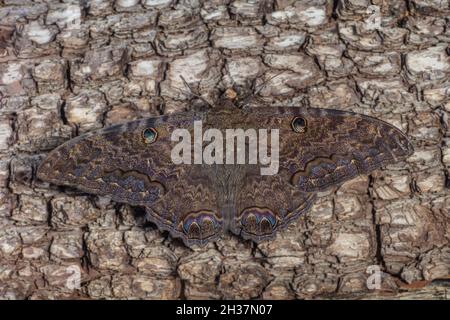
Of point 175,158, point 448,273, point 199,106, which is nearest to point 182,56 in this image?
point 199,106

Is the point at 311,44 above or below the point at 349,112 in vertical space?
above

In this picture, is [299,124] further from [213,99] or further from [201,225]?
[201,225]

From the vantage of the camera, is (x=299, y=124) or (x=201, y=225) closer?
(x=201, y=225)

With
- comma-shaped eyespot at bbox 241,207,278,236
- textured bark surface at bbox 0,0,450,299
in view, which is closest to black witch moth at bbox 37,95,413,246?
comma-shaped eyespot at bbox 241,207,278,236

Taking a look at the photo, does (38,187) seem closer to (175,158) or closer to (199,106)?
(175,158)

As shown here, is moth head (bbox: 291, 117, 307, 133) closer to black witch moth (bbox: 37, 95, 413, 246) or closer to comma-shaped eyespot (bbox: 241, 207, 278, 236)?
black witch moth (bbox: 37, 95, 413, 246)

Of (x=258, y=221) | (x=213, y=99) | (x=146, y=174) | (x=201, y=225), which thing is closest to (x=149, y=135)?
(x=146, y=174)

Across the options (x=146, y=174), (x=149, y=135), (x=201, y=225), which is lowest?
(x=201, y=225)
